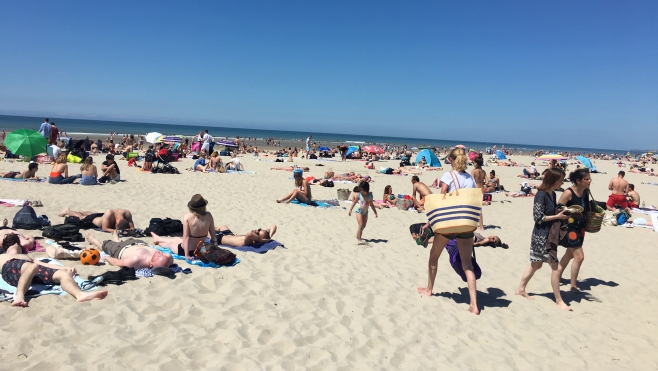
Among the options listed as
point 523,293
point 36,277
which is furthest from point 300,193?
point 36,277

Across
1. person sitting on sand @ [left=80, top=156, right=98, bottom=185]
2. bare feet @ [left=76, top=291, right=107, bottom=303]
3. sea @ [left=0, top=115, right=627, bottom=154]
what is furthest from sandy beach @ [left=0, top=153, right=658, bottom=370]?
sea @ [left=0, top=115, right=627, bottom=154]

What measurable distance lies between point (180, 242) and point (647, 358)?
5.50 meters

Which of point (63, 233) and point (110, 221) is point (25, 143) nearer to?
point (110, 221)

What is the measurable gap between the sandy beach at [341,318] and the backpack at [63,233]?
0.43m

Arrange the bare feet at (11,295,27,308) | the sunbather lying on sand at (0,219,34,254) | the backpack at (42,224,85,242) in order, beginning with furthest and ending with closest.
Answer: the backpack at (42,224,85,242), the sunbather lying on sand at (0,219,34,254), the bare feet at (11,295,27,308)

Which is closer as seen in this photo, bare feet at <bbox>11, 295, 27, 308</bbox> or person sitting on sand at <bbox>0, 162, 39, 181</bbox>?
bare feet at <bbox>11, 295, 27, 308</bbox>

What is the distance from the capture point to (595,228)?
4941 mm

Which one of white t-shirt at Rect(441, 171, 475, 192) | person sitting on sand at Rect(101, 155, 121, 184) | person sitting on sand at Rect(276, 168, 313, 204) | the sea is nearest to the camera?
white t-shirt at Rect(441, 171, 475, 192)

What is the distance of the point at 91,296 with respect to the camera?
3760 mm

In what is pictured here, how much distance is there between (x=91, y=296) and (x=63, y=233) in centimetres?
235

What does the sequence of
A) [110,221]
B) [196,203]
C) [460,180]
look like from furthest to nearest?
[110,221]
[196,203]
[460,180]

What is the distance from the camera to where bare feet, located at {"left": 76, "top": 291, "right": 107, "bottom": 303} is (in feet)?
12.2

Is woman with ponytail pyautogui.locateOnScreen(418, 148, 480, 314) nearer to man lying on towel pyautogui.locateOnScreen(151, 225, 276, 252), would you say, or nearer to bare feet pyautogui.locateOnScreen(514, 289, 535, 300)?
bare feet pyautogui.locateOnScreen(514, 289, 535, 300)

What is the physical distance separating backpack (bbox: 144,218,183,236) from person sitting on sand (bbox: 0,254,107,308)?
236cm
